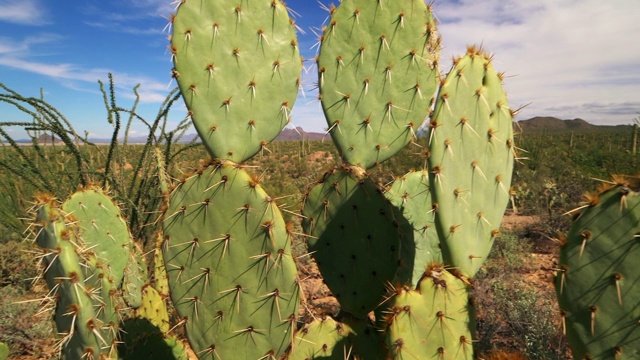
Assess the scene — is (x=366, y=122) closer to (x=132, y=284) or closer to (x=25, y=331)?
(x=132, y=284)

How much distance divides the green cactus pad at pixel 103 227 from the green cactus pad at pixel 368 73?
60.3 inches

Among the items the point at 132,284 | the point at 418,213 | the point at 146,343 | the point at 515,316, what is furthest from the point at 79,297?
the point at 515,316

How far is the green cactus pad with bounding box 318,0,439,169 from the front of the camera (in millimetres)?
2258

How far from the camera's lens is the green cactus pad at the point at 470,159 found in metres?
1.76

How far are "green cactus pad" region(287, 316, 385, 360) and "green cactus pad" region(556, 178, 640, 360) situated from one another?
103 cm

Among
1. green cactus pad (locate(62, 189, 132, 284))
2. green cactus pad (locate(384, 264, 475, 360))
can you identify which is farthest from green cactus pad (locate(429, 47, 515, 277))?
green cactus pad (locate(62, 189, 132, 284))

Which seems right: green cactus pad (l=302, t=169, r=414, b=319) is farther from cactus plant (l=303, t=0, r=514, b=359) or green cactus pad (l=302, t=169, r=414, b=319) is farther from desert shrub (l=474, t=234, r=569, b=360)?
desert shrub (l=474, t=234, r=569, b=360)

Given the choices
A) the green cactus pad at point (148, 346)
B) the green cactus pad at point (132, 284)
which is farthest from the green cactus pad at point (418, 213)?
the green cactus pad at point (132, 284)

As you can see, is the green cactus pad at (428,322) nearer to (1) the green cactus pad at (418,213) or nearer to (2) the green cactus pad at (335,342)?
(2) the green cactus pad at (335,342)

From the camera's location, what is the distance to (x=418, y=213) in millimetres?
2596

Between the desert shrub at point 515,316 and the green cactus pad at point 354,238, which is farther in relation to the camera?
Result: the desert shrub at point 515,316

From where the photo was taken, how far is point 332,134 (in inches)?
90.0

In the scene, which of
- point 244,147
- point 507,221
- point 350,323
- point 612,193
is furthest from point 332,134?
point 507,221

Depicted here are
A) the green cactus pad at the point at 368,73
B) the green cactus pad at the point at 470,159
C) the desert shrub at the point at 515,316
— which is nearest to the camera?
the green cactus pad at the point at 470,159
